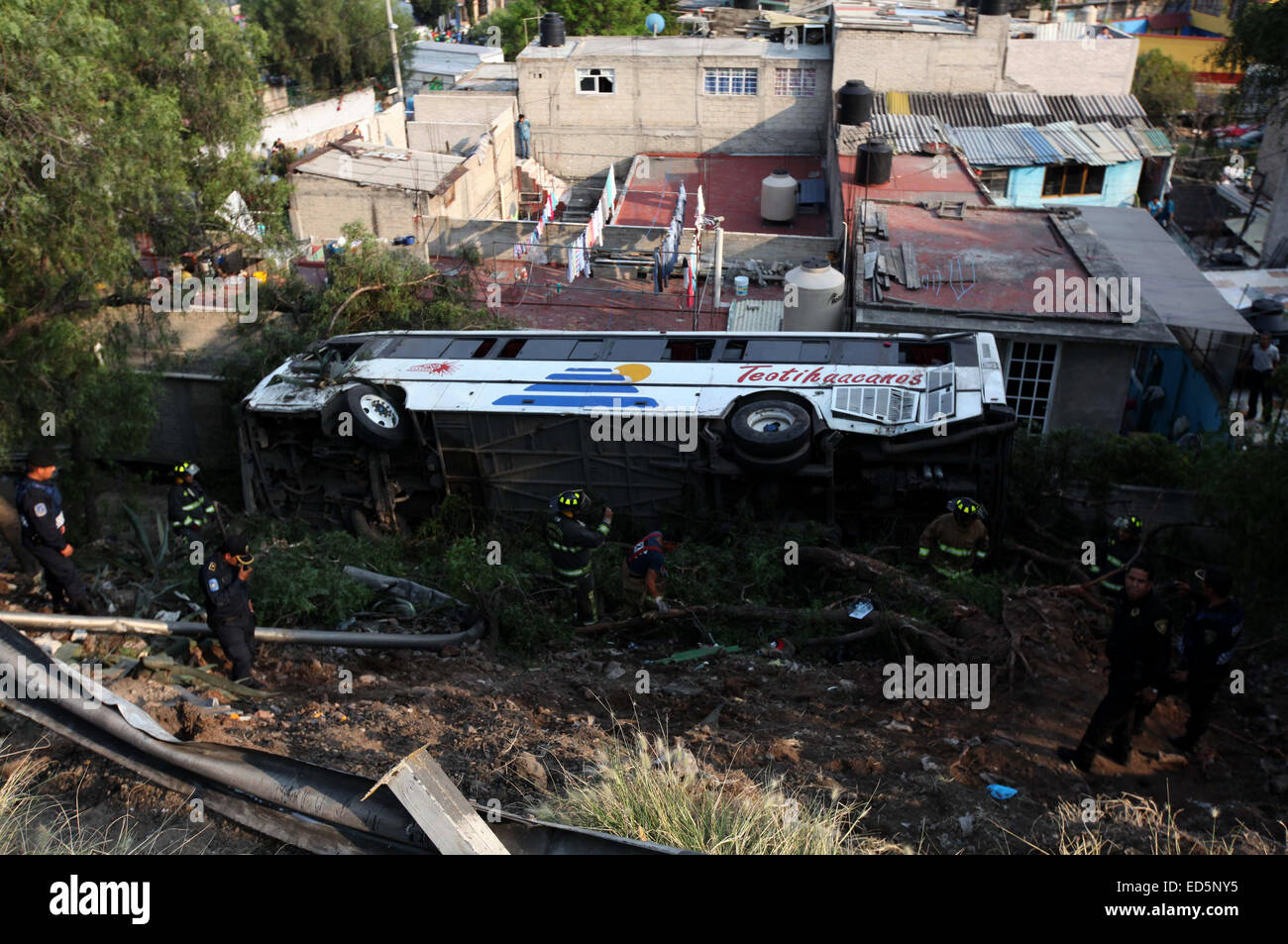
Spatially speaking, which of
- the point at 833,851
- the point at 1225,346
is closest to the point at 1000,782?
the point at 833,851

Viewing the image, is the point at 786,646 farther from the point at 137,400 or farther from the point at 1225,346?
the point at 1225,346

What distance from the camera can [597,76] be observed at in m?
30.4

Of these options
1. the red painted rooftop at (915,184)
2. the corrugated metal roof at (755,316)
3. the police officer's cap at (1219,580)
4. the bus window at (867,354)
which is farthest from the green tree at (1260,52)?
the police officer's cap at (1219,580)

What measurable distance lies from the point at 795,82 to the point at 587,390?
23.3 meters

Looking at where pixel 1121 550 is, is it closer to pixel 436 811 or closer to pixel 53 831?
pixel 436 811

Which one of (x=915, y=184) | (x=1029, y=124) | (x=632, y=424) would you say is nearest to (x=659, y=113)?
(x=1029, y=124)

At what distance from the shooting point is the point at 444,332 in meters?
11.7

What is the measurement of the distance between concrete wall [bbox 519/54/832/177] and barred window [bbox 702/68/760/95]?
0.13m

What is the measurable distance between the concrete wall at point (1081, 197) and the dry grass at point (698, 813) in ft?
71.0

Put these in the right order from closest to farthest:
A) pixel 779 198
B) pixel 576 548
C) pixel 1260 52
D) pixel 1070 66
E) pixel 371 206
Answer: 1. pixel 576 548
2. pixel 1260 52
3. pixel 371 206
4. pixel 779 198
5. pixel 1070 66

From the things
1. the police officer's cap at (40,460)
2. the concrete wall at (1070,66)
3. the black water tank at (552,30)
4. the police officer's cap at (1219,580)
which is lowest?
the police officer's cap at (40,460)

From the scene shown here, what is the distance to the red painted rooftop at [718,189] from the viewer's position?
2606cm

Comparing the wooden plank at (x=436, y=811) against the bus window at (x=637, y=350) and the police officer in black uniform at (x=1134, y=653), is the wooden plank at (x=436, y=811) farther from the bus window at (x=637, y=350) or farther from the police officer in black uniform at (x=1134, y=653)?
the bus window at (x=637, y=350)
